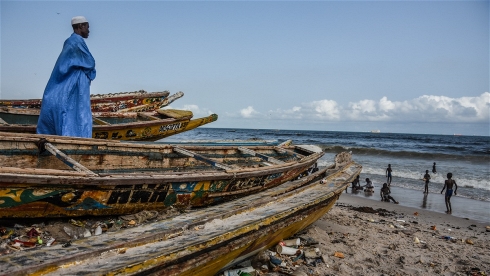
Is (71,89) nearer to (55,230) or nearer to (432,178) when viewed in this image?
(55,230)

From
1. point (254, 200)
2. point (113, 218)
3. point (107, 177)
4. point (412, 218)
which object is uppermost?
point (107, 177)

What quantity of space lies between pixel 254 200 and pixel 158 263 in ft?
6.79

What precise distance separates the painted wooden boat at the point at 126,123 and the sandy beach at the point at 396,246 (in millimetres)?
4816

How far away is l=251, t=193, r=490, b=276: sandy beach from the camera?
13.8ft

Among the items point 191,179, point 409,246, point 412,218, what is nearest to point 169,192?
point 191,179

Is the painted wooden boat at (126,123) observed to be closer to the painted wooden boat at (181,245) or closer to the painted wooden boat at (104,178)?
the painted wooden boat at (104,178)

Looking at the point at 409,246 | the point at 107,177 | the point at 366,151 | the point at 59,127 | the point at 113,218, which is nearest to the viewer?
the point at 107,177

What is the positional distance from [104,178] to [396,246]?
4455 millimetres

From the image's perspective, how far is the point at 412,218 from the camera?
8195 mm

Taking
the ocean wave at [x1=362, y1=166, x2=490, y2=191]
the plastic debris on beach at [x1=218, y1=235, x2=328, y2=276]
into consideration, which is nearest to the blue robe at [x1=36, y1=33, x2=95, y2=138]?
the plastic debris on beach at [x1=218, y1=235, x2=328, y2=276]

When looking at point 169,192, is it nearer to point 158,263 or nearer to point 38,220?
point 38,220

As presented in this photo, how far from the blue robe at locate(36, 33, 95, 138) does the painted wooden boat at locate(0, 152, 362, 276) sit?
269cm

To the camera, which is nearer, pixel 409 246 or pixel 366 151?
pixel 409 246

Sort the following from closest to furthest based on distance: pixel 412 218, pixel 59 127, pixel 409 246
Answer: pixel 59 127 < pixel 409 246 < pixel 412 218
